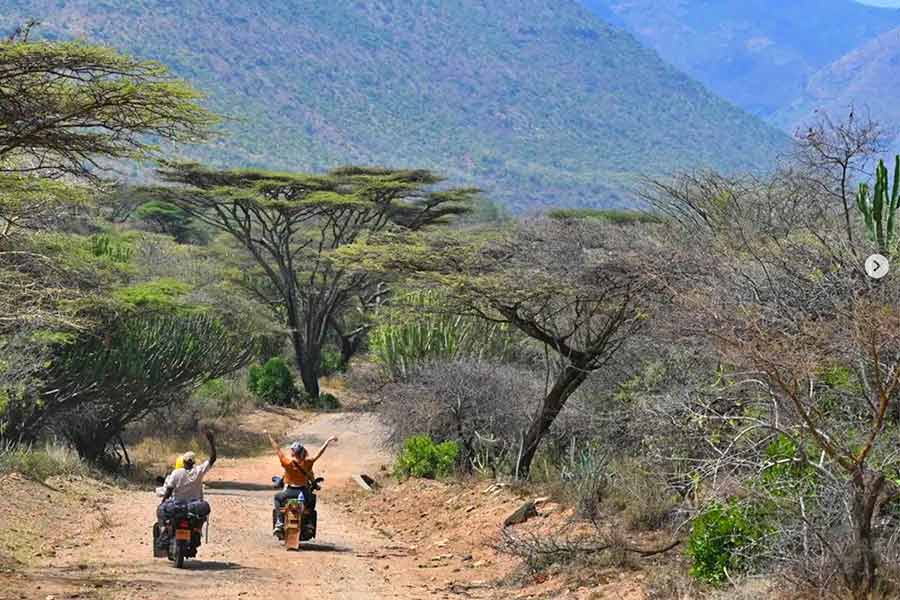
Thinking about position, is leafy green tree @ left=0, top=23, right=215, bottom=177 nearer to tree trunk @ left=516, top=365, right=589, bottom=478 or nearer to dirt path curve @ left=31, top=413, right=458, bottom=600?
dirt path curve @ left=31, top=413, right=458, bottom=600

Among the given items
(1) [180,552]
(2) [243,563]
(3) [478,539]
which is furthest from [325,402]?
(1) [180,552]

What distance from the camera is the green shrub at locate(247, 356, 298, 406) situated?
40.4 meters

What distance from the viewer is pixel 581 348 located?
64.6ft

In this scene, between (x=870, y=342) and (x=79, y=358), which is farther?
(x=79, y=358)

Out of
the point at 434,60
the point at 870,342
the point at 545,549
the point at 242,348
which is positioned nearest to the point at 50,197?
the point at 545,549

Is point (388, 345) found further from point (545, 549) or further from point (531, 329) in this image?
point (545, 549)

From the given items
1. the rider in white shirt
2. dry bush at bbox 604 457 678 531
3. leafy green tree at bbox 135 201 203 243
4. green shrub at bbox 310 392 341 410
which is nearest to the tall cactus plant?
dry bush at bbox 604 457 678 531

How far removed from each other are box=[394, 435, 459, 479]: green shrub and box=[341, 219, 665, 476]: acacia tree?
1985 millimetres

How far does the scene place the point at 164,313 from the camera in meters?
27.9

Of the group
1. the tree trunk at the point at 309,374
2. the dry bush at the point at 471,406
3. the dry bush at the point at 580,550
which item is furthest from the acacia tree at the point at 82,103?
the tree trunk at the point at 309,374

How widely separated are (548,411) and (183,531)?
7.02 metres

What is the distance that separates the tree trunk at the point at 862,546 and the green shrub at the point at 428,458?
40.3ft

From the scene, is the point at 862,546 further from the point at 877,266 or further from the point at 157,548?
the point at 157,548

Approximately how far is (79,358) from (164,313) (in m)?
3.13
